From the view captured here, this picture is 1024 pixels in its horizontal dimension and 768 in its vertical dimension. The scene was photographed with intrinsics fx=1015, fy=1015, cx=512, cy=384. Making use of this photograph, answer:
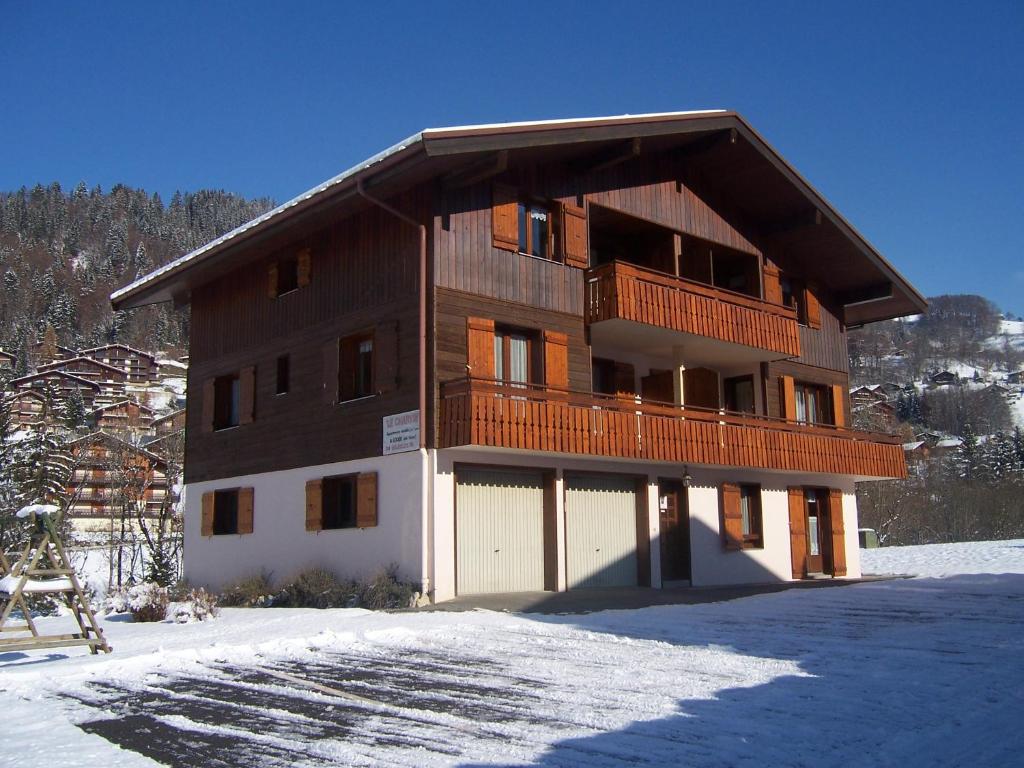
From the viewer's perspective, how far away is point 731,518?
72.7 ft

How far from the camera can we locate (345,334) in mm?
18766

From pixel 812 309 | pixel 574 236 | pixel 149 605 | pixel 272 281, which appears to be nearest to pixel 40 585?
pixel 149 605

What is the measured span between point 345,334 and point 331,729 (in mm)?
12325

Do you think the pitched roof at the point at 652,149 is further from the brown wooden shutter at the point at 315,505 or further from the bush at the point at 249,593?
the bush at the point at 249,593

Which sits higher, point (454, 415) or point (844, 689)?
point (454, 415)

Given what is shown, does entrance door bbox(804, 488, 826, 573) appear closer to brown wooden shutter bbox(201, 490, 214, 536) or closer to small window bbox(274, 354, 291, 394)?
small window bbox(274, 354, 291, 394)

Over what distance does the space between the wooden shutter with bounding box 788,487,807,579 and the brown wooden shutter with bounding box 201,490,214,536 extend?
43.8ft

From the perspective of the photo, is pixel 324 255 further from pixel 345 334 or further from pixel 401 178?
pixel 401 178

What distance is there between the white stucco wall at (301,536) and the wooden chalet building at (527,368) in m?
0.06

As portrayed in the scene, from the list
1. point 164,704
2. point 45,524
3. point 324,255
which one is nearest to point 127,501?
point 324,255

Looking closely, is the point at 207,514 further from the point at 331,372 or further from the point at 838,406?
the point at 838,406

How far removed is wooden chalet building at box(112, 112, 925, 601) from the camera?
17031 mm

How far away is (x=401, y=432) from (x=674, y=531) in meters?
7.08

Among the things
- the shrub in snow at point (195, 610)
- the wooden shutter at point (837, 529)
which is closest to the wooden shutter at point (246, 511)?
the shrub in snow at point (195, 610)
